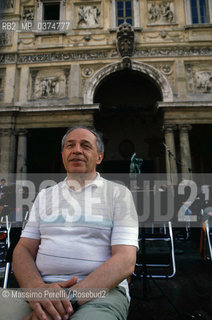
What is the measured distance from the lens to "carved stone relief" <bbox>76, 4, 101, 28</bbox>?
13.9 metres

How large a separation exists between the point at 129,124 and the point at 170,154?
5498mm

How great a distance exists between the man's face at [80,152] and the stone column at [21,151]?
11.2m

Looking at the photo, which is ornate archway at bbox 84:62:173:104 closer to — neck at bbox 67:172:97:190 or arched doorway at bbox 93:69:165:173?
arched doorway at bbox 93:69:165:173

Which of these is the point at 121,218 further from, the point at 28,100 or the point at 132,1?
the point at 132,1

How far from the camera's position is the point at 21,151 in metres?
12.6

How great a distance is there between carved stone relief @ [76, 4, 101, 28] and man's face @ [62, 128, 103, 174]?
14208mm

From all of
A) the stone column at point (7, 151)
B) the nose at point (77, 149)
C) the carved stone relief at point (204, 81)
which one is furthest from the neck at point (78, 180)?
the carved stone relief at point (204, 81)

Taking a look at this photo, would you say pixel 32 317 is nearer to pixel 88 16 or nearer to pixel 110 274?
pixel 110 274

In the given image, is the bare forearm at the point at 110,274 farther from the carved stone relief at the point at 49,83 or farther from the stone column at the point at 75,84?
the carved stone relief at the point at 49,83

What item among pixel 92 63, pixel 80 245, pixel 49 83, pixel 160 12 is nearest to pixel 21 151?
pixel 49 83

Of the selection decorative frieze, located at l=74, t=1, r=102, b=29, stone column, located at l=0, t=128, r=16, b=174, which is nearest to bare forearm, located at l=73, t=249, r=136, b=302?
stone column, located at l=0, t=128, r=16, b=174

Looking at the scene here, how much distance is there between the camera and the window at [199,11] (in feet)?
45.1

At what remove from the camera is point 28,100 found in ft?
42.9

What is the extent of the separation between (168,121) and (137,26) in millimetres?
6145
